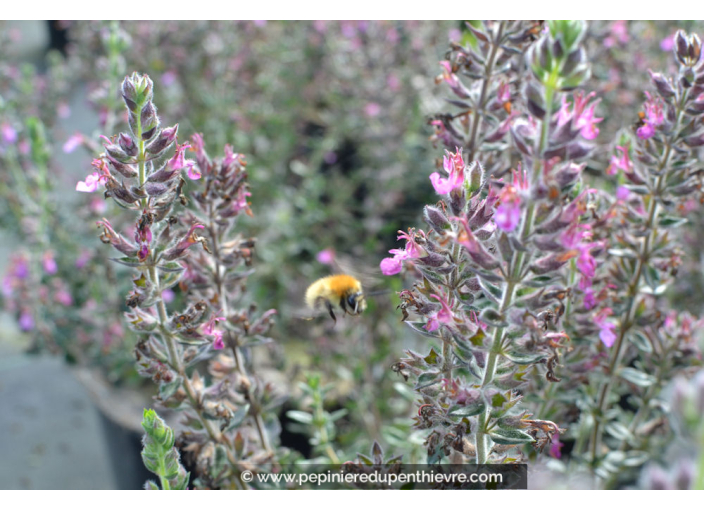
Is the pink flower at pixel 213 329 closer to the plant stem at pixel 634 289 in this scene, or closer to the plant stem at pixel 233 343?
the plant stem at pixel 233 343

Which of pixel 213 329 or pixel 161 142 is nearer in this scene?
pixel 161 142

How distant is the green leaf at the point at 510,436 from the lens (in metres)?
1.03

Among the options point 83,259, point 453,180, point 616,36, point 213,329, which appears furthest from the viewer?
point 616,36

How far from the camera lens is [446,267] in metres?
1.01

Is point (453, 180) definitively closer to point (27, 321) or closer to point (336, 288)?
point (336, 288)

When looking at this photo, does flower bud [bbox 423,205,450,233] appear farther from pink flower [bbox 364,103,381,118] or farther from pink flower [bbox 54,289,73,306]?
pink flower [bbox 364,103,381,118]

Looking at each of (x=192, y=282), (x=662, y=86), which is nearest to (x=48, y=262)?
(x=192, y=282)

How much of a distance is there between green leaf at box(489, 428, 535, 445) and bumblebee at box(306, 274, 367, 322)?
19.4 inches

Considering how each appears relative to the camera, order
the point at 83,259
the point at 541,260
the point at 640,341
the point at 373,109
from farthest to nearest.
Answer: the point at 373,109
the point at 83,259
the point at 640,341
the point at 541,260

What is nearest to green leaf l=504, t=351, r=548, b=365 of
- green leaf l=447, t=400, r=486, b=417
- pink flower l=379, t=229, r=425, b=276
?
green leaf l=447, t=400, r=486, b=417

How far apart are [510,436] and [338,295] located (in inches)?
23.7

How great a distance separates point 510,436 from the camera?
1.05 metres

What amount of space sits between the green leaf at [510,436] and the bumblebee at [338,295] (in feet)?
1.61

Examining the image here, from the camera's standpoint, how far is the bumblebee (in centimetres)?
148
